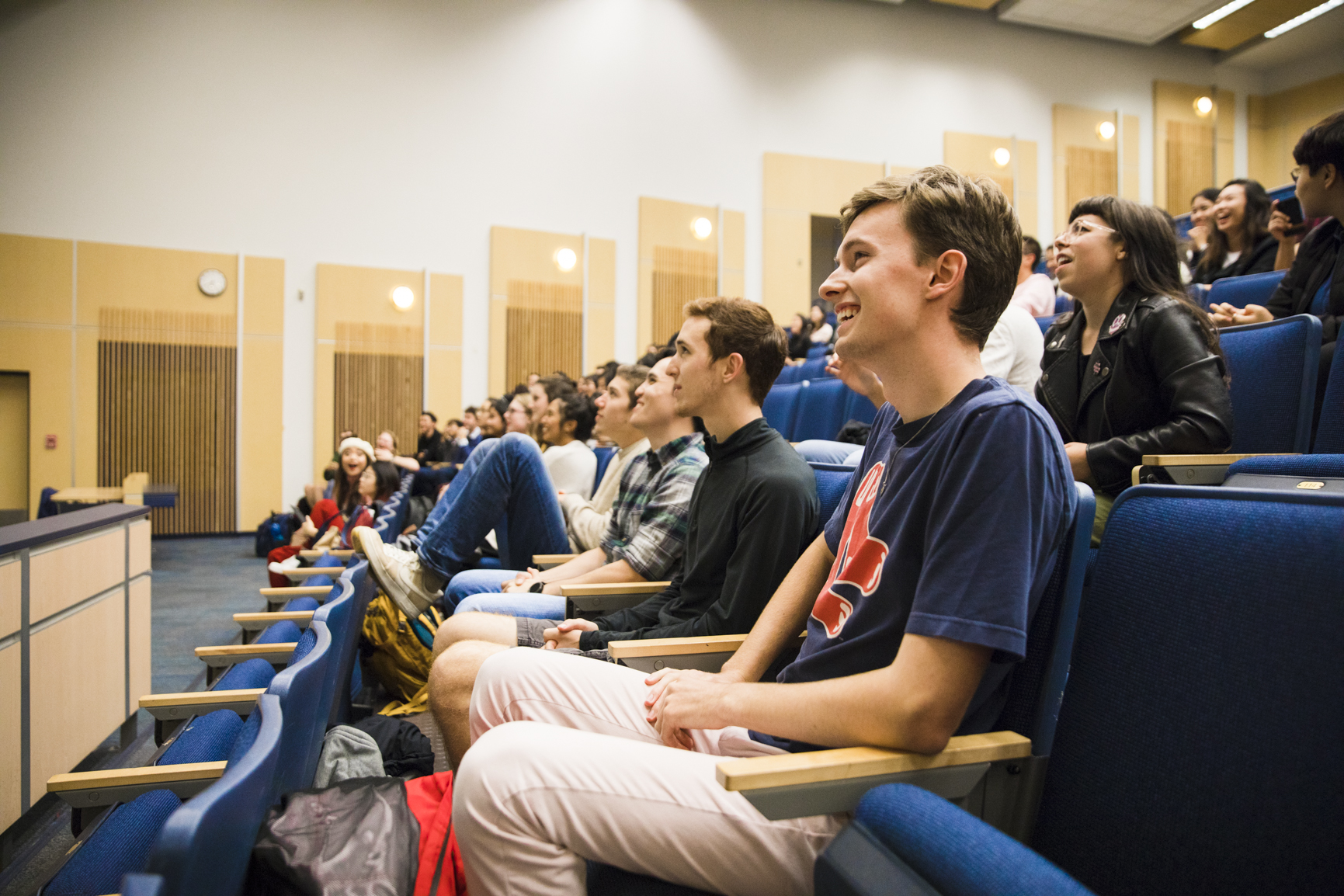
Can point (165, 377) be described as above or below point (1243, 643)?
above

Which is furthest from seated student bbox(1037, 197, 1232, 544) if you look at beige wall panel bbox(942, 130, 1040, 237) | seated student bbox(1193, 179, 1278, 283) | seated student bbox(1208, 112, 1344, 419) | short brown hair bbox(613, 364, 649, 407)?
beige wall panel bbox(942, 130, 1040, 237)

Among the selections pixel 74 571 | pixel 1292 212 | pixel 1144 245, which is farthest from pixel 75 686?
pixel 1292 212

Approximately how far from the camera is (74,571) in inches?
87.5

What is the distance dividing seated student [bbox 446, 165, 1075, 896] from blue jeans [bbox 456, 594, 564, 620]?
0.90 meters

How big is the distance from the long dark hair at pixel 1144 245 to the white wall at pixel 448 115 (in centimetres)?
663

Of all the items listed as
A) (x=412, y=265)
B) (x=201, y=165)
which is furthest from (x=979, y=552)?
(x=201, y=165)

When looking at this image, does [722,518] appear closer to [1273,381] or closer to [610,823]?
[610,823]

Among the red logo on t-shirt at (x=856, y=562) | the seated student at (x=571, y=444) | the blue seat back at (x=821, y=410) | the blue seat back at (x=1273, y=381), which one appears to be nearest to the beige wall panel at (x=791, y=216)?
the blue seat back at (x=821, y=410)

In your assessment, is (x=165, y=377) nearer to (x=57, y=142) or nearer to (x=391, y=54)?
(x=57, y=142)

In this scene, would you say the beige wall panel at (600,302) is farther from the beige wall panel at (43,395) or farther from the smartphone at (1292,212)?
the smartphone at (1292,212)

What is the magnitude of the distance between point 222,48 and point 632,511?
23.8 feet

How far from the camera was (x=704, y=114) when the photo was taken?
27.5ft

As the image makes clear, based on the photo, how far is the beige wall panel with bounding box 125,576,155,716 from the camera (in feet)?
8.52

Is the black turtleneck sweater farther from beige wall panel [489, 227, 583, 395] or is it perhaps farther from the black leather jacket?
beige wall panel [489, 227, 583, 395]
